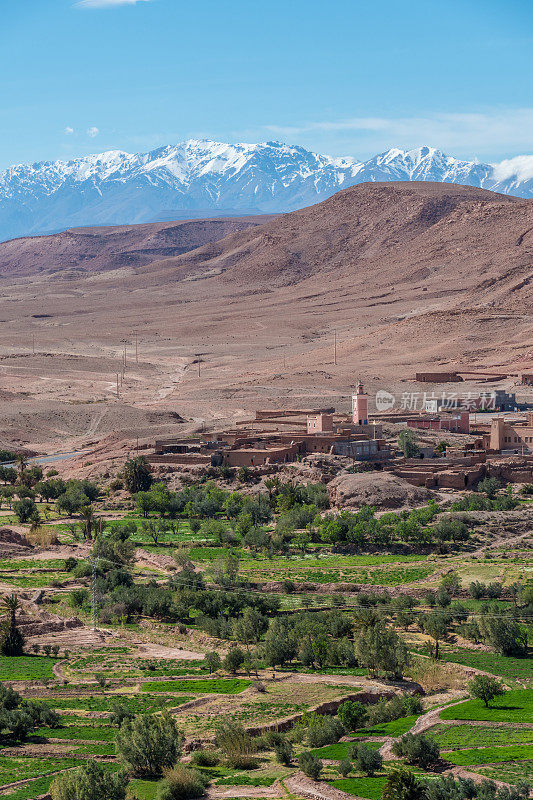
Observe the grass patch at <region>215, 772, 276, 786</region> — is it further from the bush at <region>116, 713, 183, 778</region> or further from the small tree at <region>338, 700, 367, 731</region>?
the small tree at <region>338, 700, 367, 731</region>

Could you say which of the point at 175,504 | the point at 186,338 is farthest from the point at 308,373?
the point at 175,504

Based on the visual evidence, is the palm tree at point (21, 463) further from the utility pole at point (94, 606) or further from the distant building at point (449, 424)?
the utility pole at point (94, 606)

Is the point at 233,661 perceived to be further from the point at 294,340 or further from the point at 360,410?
the point at 294,340

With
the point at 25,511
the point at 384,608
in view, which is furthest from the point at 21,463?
the point at 384,608

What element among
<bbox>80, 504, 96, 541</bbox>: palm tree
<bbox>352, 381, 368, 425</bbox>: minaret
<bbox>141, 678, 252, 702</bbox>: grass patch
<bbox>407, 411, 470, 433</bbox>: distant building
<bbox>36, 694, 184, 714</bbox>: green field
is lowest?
<bbox>36, 694, 184, 714</bbox>: green field

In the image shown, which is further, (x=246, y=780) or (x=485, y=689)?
(x=485, y=689)

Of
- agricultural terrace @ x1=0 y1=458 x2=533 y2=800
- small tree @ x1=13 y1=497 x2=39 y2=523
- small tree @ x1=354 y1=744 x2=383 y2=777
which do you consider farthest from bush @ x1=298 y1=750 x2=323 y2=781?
small tree @ x1=13 y1=497 x2=39 y2=523
